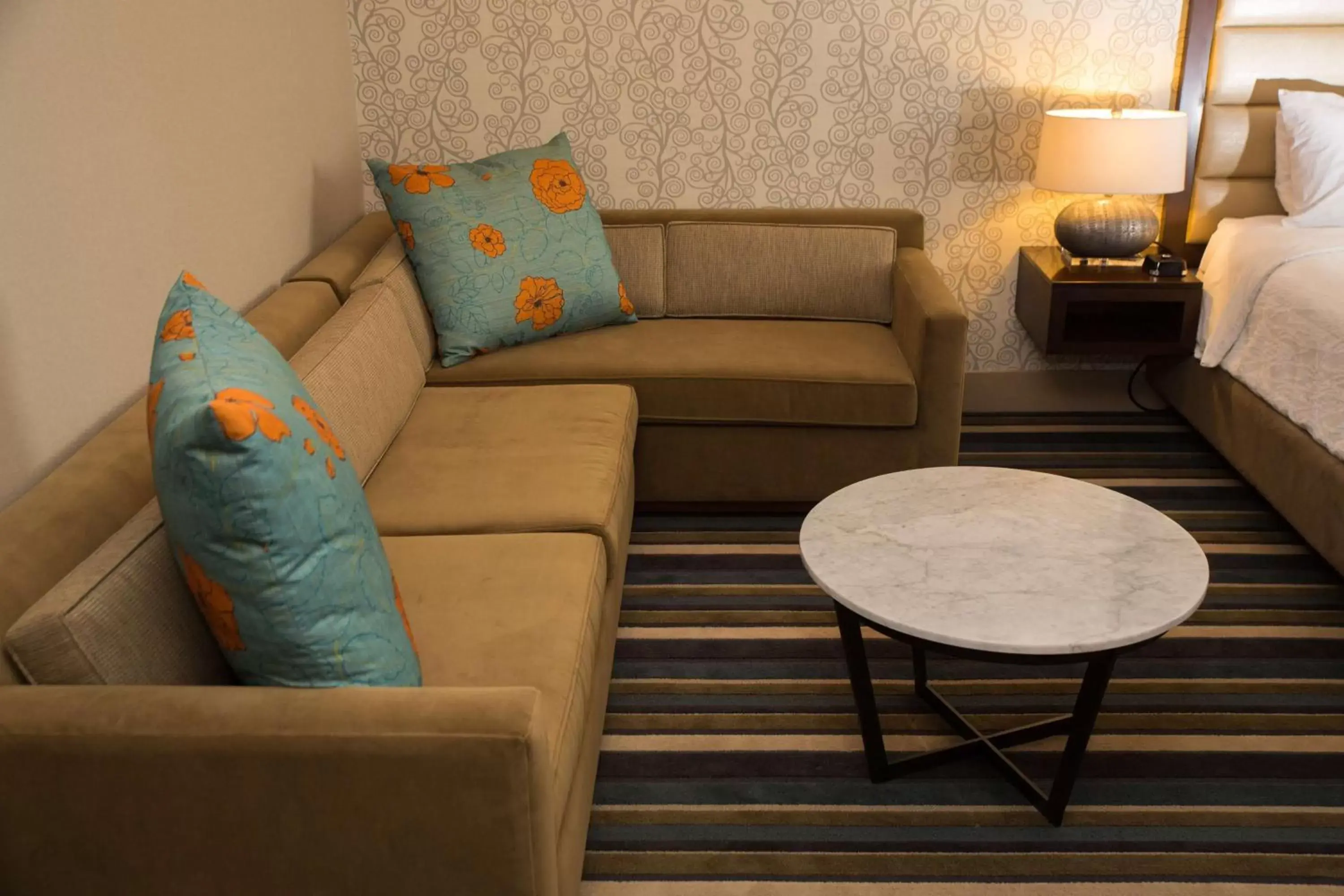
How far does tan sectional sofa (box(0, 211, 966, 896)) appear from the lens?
133 centimetres

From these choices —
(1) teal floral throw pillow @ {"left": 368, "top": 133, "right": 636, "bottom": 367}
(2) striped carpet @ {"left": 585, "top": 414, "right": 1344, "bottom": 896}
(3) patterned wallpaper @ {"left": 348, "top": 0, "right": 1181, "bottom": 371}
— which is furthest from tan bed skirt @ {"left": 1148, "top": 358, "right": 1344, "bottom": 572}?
(1) teal floral throw pillow @ {"left": 368, "top": 133, "right": 636, "bottom": 367}

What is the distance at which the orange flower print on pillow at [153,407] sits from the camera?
139 cm

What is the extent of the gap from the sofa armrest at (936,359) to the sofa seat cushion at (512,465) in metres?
0.73

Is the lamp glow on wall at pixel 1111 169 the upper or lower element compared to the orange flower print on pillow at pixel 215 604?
upper

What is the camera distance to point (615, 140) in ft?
11.9

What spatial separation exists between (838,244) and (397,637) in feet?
7.16

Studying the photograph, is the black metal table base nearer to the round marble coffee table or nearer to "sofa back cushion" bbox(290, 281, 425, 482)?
the round marble coffee table

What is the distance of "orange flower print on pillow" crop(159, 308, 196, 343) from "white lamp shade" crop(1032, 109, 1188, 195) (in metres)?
2.54

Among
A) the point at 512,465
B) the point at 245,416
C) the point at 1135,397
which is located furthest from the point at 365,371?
the point at 1135,397

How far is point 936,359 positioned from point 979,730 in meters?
0.96

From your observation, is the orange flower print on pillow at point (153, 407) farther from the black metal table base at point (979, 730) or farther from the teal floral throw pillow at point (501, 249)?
the teal floral throw pillow at point (501, 249)

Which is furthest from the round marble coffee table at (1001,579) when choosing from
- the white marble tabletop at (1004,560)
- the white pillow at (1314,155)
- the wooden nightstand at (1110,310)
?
the white pillow at (1314,155)

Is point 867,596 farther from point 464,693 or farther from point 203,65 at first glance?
point 203,65

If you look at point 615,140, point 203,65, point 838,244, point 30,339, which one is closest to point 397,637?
point 30,339
